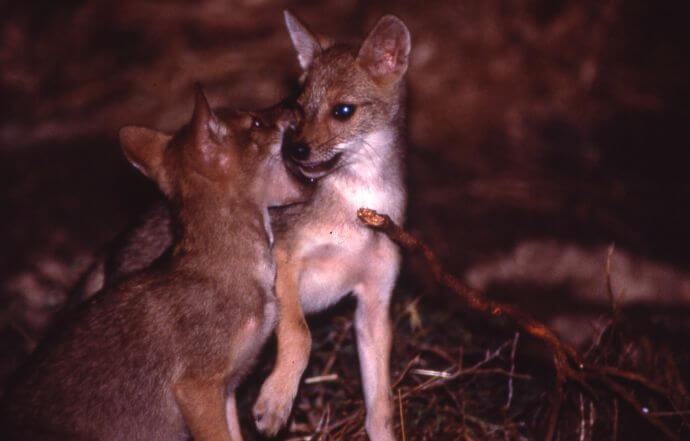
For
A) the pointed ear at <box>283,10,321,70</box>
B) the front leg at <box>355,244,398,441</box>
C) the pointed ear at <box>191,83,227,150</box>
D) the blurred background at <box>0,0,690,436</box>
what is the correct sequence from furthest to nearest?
the blurred background at <box>0,0,690,436</box>, the pointed ear at <box>283,10,321,70</box>, the front leg at <box>355,244,398,441</box>, the pointed ear at <box>191,83,227,150</box>

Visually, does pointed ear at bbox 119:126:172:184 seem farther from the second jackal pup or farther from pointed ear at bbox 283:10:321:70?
pointed ear at bbox 283:10:321:70

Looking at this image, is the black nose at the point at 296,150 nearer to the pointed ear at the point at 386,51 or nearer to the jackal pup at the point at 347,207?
the jackal pup at the point at 347,207

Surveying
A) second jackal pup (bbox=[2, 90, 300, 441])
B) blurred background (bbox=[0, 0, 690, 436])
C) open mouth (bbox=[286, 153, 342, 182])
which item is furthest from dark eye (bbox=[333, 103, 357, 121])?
blurred background (bbox=[0, 0, 690, 436])

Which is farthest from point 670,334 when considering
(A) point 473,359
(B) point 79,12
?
(B) point 79,12

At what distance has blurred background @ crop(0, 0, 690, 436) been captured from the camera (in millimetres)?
8961

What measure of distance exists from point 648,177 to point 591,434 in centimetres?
462

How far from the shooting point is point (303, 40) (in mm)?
6621

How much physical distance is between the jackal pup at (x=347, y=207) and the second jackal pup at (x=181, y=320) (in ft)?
1.06

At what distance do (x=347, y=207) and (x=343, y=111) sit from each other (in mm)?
666

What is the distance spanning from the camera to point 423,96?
1128 cm

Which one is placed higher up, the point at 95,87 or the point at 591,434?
the point at 95,87

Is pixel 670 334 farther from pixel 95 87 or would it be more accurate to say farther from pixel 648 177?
pixel 95 87

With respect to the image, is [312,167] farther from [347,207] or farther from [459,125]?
[459,125]

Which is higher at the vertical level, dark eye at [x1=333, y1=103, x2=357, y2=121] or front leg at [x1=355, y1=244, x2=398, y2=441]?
dark eye at [x1=333, y1=103, x2=357, y2=121]
